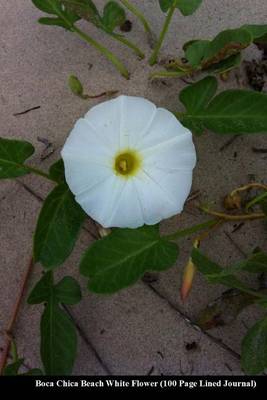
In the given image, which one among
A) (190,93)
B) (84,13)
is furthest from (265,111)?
(84,13)

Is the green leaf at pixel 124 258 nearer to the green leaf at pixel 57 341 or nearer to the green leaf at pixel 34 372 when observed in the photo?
the green leaf at pixel 57 341

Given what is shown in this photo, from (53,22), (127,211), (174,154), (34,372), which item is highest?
(53,22)

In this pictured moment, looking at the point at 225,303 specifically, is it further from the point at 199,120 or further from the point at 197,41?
the point at 197,41

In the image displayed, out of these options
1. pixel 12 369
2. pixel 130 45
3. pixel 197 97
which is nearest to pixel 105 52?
pixel 130 45

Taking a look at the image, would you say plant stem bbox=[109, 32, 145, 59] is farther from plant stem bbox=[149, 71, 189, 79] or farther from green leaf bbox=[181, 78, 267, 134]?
green leaf bbox=[181, 78, 267, 134]

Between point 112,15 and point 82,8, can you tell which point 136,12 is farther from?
point 82,8

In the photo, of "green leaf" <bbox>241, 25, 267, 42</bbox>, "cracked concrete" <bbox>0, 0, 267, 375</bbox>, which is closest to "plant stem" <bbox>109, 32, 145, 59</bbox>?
"cracked concrete" <bbox>0, 0, 267, 375</bbox>

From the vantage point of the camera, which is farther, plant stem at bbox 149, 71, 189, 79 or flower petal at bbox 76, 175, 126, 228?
plant stem at bbox 149, 71, 189, 79
